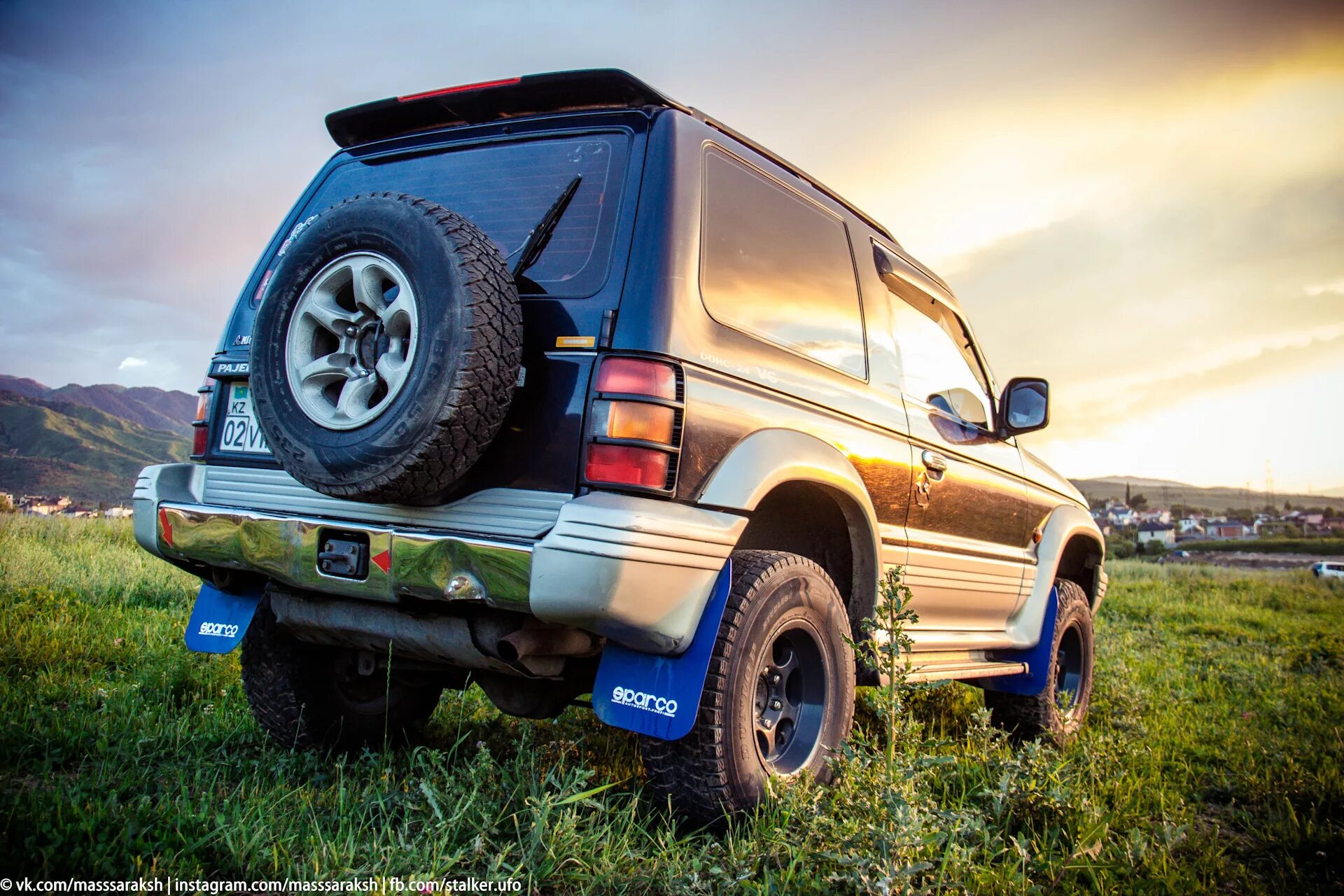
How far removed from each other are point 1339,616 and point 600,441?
15.7 m

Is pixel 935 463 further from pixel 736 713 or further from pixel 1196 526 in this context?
pixel 1196 526

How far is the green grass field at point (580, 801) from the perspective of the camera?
6.56 ft

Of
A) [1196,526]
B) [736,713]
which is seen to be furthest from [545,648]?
[1196,526]

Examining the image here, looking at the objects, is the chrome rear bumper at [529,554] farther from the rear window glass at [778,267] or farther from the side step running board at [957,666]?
the side step running board at [957,666]

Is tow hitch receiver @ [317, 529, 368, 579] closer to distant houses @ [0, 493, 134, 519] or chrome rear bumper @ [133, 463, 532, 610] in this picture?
chrome rear bumper @ [133, 463, 532, 610]

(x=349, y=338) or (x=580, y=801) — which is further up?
(x=349, y=338)

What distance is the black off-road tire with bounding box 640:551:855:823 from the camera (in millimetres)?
2355

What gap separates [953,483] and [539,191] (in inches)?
84.5

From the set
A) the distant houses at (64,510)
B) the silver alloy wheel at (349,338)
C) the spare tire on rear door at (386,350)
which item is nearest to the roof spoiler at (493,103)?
the spare tire on rear door at (386,350)

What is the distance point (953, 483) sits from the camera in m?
3.79

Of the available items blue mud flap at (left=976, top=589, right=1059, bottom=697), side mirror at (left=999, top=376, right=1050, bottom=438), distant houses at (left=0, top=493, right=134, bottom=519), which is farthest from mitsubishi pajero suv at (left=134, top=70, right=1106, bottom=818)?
distant houses at (left=0, top=493, right=134, bottom=519)

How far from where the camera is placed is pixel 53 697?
3496 mm

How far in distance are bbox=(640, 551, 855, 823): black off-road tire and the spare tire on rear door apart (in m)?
0.85

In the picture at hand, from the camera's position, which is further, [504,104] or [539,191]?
[504,104]
